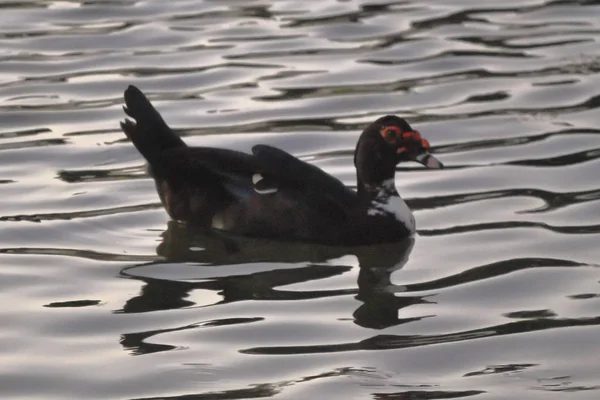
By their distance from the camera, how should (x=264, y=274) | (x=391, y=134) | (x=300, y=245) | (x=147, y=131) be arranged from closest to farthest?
(x=264, y=274) < (x=300, y=245) < (x=391, y=134) < (x=147, y=131)

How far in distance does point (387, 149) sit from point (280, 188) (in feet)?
2.58

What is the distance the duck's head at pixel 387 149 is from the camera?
10.1 metres

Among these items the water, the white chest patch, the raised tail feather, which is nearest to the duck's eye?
the white chest patch

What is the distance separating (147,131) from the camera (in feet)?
33.5

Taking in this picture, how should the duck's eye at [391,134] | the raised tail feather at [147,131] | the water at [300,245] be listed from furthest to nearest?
the raised tail feather at [147,131]
the duck's eye at [391,134]
the water at [300,245]

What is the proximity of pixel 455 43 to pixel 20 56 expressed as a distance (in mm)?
4452

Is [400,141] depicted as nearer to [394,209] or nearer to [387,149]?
[387,149]

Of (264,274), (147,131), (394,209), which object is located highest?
(147,131)

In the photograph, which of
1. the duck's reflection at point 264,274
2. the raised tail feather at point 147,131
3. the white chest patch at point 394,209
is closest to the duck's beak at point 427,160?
the white chest patch at point 394,209

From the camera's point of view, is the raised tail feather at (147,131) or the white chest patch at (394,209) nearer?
the white chest patch at (394,209)

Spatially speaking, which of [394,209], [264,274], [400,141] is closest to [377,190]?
[394,209]

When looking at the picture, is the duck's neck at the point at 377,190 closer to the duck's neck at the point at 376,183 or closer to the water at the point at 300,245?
the duck's neck at the point at 376,183

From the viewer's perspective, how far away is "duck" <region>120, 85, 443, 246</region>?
9836 millimetres

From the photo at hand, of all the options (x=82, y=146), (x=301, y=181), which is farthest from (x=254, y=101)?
(x=301, y=181)
